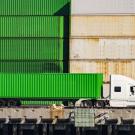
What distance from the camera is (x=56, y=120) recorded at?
39.4m

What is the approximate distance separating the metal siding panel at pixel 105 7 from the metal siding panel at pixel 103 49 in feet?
9.27

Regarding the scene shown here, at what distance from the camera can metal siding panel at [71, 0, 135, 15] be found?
5216 centimetres

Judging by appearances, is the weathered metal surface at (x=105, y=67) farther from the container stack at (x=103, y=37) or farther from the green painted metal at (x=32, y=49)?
the green painted metal at (x=32, y=49)

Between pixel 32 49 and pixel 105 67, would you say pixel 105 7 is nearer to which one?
pixel 105 67

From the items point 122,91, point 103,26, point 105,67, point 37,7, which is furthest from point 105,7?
point 122,91

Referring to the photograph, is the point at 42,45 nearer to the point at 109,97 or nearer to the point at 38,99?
the point at 38,99

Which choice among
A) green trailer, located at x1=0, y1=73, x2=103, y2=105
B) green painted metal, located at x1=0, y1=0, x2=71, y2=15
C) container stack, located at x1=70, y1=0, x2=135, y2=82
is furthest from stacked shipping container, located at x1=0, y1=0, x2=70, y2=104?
green trailer, located at x1=0, y1=73, x2=103, y2=105

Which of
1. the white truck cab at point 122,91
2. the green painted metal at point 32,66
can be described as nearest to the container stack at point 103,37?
the green painted metal at point 32,66

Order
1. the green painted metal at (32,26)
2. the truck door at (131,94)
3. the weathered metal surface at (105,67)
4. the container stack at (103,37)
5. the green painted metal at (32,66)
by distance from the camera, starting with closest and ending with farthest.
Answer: the truck door at (131,94), the weathered metal surface at (105,67), the container stack at (103,37), the green painted metal at (32,66), the green painted metal at (32,26)

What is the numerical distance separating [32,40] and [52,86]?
7.95 meters

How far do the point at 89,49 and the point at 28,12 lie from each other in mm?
7430

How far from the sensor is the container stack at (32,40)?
52.8m

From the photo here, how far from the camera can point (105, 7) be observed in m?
52.2

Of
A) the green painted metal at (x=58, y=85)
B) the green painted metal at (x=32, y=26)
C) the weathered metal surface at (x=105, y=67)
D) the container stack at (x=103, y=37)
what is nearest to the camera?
the green painted metal at (x=58, y=85)
